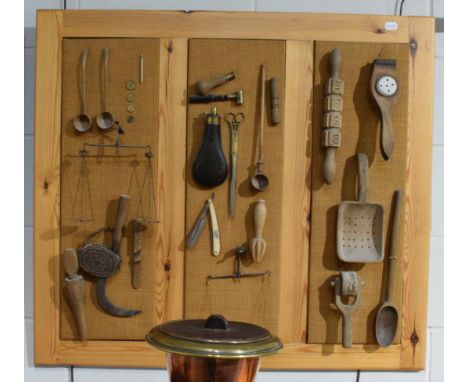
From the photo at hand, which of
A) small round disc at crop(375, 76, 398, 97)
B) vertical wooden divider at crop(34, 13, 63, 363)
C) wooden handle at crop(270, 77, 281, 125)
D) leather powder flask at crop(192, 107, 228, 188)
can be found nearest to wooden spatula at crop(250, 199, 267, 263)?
leather powder flask at crop(192, 107, 228, 188)

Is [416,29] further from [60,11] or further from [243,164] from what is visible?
[60,11]

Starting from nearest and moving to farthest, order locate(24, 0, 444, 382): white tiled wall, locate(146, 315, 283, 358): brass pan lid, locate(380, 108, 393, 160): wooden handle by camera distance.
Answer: locate(146, 315, 283, 358): brass pan lid
locate(380, 108, 393, 160): wooden handle
locate(24, 0, 444, 382): white tiled wall

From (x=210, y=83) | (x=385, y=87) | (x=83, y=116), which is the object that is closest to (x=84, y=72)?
(x=83, y=116)

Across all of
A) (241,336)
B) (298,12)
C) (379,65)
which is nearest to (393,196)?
(379,65)

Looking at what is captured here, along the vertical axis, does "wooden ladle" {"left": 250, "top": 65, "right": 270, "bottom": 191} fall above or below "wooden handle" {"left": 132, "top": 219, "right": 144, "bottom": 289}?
Result: above

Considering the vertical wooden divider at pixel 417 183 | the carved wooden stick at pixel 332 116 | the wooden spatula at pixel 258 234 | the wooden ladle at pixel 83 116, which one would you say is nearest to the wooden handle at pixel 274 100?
the carved wooden stick at pixel 332 116

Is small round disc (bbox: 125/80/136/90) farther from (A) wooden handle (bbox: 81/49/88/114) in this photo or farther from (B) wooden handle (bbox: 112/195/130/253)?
(B) wooden handle (bbox: 112/195/130/253)

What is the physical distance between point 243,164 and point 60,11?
668mm

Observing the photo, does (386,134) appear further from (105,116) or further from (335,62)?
(105,116)

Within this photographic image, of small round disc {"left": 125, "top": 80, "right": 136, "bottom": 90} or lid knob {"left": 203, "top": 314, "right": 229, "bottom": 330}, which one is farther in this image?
small round disc {"left": 125, "top": 80, "right": 136, "bottom": 90}

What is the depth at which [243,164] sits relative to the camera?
161cm

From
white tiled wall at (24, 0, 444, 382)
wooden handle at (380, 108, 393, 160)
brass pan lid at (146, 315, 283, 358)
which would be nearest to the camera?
brass pan lid at (146, 315, 283, 358)

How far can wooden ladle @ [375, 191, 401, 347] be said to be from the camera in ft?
5.31

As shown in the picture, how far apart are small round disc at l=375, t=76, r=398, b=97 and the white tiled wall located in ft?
0.62
